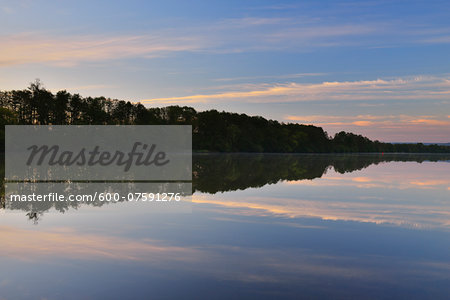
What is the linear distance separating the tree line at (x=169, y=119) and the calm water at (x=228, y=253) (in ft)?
258

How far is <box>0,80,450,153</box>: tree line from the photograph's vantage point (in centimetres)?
10569

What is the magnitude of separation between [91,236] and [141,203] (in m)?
6.56

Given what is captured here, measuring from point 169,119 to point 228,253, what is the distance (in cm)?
13874

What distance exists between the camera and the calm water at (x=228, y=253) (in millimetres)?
7641

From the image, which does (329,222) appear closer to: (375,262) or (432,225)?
(432,225)

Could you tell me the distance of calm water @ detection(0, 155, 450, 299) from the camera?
25.1 feet

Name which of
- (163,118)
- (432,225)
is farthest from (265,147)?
(432,225)

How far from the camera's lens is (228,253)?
33.2 ft

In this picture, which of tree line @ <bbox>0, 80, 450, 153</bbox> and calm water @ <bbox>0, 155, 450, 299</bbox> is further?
tree line @ <bbox>0, 80, 450, 153</bbox>

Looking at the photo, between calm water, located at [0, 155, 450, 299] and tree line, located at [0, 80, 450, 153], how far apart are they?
78622 millimetres

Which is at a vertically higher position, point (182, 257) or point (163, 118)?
point (163, 118)

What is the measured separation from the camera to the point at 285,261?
9438 millimetres

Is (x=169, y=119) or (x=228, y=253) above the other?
(x=169, y=119)

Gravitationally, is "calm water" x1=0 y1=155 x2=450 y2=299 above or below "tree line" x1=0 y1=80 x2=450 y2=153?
below
